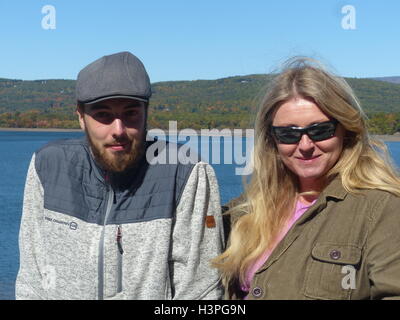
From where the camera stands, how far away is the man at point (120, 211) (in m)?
2.83

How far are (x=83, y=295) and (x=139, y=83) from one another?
41.6 inches

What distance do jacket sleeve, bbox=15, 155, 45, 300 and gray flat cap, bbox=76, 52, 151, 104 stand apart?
0.56 metres

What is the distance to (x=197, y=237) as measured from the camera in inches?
116

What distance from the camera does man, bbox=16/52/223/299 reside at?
2.83 m

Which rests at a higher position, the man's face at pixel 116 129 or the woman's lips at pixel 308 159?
the man's face at pixel 116 129

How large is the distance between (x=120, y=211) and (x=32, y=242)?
1.83 feet

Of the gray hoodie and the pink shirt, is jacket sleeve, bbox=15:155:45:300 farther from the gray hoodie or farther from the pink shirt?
the pink shirt

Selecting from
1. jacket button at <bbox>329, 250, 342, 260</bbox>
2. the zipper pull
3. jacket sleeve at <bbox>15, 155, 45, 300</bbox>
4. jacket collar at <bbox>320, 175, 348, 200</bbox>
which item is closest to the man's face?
the zipper pull

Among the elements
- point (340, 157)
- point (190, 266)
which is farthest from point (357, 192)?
point (190, 266)

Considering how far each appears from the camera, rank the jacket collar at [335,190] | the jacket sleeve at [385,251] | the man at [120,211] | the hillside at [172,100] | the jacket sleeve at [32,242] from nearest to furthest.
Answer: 1. the jacket sleeve at [385,251]
2. the jacket collar at [335,190]
3. the man at [120,211]
4. the jacket sleeve at [32,242]
5. the hillside at [172,100]

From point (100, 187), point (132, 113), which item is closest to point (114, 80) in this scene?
point (132, 113)

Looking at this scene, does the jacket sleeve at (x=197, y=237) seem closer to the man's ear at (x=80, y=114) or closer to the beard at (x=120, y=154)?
the beard at (x=120, y=154)

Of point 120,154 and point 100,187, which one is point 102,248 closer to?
point 100,187

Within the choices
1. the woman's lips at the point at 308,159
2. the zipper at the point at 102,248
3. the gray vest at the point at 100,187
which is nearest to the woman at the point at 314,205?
the woman's lips at the point at 308,159
